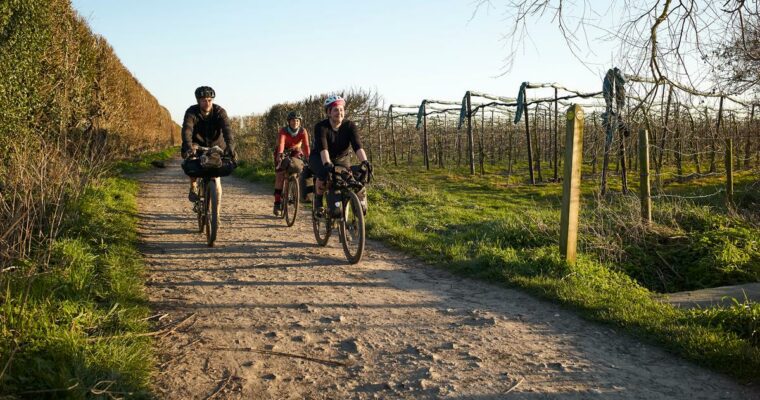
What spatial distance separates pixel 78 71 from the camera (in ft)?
43.6

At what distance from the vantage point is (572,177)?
584 centimetres

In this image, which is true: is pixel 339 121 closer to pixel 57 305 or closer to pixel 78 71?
pixel 57 305

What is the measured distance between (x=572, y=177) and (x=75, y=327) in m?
5.00

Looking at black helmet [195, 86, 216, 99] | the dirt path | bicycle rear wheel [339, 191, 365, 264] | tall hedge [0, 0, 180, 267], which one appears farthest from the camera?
black helmet [195, 86, 216, 99]

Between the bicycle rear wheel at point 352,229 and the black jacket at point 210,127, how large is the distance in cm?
185

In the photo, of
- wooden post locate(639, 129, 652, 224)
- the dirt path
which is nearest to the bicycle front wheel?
the dirt path

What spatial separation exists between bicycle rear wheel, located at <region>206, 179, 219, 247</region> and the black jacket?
584 millimetres

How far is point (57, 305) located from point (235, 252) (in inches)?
115

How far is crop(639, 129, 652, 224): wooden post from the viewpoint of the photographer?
7.91 metres

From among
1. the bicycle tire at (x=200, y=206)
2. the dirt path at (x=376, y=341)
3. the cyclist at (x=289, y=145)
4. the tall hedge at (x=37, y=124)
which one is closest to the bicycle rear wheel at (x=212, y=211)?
the bicycle tire at (x=200, y=206)

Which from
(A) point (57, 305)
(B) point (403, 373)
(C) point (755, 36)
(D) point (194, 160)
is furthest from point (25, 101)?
(C) point (755, 36)

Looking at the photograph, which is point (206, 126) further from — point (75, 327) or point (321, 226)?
point (75, 327)

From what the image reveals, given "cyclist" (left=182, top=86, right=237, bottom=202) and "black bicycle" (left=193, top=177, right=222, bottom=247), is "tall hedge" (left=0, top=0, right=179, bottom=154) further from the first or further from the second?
"black bicycle" (left=193, top=177, right=222, bottom=247)

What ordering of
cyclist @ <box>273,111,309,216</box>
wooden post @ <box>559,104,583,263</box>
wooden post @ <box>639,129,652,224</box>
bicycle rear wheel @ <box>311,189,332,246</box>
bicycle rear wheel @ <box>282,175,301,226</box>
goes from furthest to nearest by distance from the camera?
cyclist @ <box>273,111,309,216</box>, bicycle rear wheel @ <box>282,175,301,226</box>, wooden post @ <box>639,129,652,224</box>, bicycle rear wheel @ <box>311,189,332,246</box>, wooden post @ <box>559,104,583,263</box>
